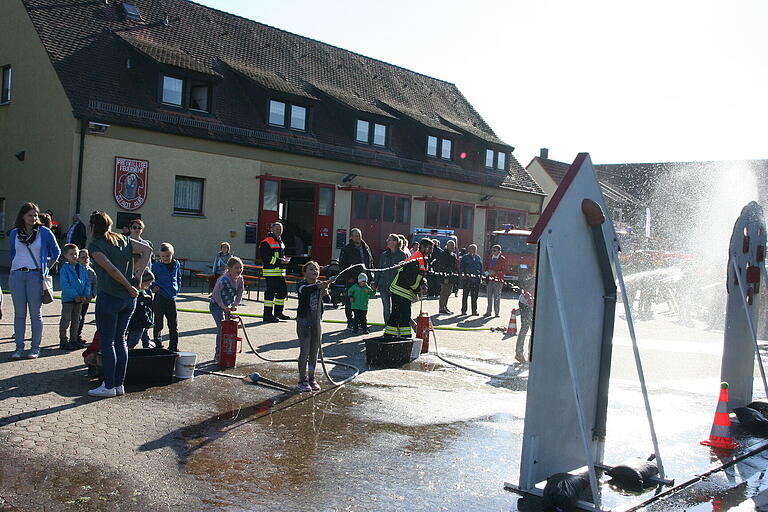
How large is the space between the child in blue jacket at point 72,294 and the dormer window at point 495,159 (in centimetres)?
2893

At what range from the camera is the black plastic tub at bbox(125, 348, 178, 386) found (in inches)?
341

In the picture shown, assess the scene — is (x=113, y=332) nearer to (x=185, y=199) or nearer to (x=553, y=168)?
(x=185, y=199)

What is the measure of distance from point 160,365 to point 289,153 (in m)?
19.5

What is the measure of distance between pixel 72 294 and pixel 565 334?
7.25m

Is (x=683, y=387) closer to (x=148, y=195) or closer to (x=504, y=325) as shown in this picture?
(x=504, y=325)

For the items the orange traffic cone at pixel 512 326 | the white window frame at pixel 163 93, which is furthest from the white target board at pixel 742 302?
the white window frame at pixel 163 93

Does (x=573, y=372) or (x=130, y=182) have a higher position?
(x=130, y=182)

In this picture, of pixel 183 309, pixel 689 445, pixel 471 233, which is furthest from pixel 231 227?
pixel 689 445

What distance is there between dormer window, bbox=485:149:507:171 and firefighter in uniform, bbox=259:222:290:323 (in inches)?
945

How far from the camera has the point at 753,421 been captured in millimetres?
8359

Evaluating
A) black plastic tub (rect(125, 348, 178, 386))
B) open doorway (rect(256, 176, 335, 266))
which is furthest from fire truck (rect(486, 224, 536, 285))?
black plastic tub (rect(125, 348, 178, 386))

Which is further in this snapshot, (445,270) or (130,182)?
(130,182)

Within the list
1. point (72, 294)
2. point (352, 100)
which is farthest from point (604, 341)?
point (352, 100)

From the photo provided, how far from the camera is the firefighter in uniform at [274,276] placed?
1488 centimetres
